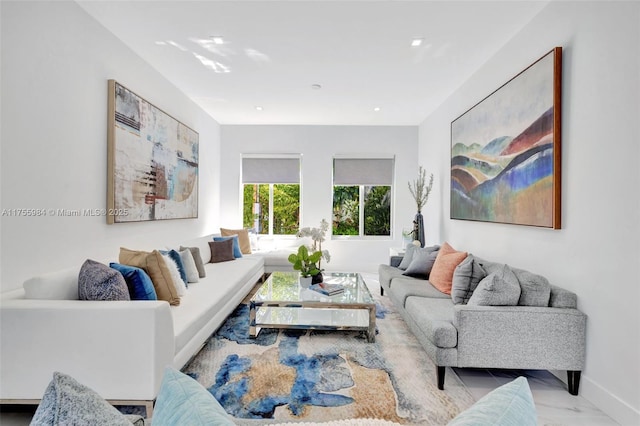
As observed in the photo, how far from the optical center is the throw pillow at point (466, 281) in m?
2.72

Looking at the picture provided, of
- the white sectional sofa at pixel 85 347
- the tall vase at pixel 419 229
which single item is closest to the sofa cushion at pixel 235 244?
the tall vase at pixel 419 229

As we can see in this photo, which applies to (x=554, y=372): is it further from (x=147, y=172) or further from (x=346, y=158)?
(x=346, y=158)

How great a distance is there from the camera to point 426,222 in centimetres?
549

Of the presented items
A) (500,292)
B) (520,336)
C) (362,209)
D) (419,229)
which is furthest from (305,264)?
(362,209)

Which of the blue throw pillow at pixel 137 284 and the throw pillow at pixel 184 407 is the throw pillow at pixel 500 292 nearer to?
the throw pillow at pixel 184 407

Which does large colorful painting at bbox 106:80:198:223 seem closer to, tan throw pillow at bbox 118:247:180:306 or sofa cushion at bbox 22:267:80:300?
tan throw pillow at bbox 118:247:180:306

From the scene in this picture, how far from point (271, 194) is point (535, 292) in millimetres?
4867

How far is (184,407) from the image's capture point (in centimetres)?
56

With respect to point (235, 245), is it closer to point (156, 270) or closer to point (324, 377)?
point (156, 270)

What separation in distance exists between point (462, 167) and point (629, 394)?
259 cm

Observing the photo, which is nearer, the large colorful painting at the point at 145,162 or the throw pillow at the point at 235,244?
the large colorful painting at the point at 145,162

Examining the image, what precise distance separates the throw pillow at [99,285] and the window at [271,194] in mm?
4299

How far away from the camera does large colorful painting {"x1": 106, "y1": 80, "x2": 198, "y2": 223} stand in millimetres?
2996

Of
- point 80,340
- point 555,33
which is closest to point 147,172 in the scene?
point 80,340
